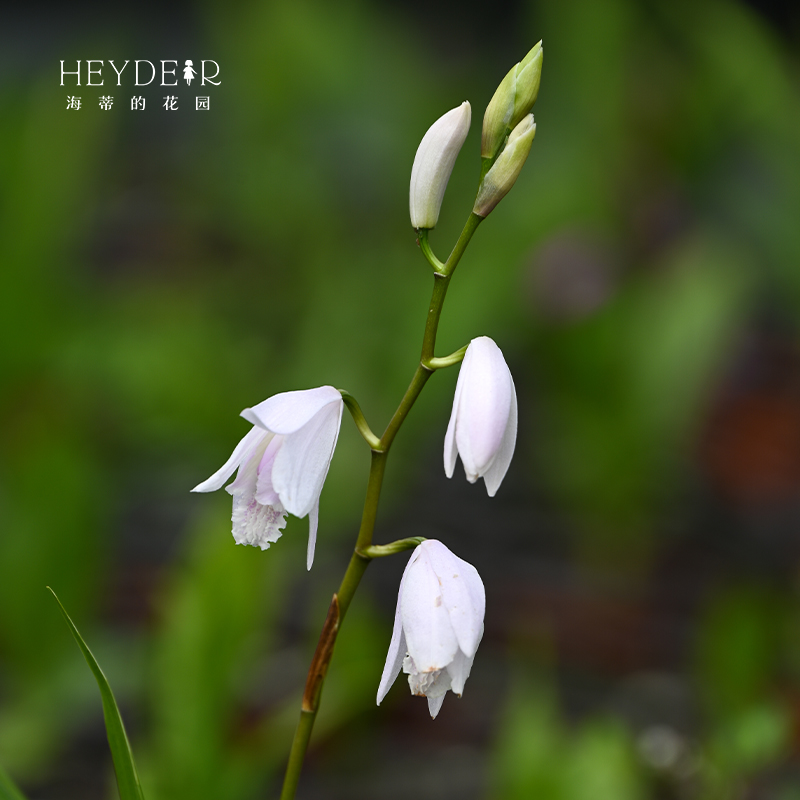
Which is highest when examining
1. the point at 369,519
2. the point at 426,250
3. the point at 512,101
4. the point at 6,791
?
the point at 512,101

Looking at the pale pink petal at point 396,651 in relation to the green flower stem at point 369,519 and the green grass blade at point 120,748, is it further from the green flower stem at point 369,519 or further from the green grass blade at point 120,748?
the green grass blade at point 120,748

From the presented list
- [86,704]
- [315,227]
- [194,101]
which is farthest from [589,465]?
[194,101]

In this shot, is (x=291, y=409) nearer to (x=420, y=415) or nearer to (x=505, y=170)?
(x=505, y=170)

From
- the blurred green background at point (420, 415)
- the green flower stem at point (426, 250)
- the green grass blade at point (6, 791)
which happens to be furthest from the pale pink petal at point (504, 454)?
the blurred green background at point (420, 415)

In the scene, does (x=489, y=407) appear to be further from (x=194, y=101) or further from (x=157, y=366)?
(x=194, y=101)

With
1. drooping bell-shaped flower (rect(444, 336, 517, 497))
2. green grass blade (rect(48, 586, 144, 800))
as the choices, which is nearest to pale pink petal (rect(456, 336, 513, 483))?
drooping bell-shaped flower (rect(444, 336, 517, 497))

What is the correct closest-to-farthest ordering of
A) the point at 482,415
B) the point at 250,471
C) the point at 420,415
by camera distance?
the point at 482,415, the point at 250,471, the point at 420,415

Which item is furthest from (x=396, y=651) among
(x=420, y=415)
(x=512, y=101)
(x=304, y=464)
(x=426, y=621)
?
(x=420, y=415)
